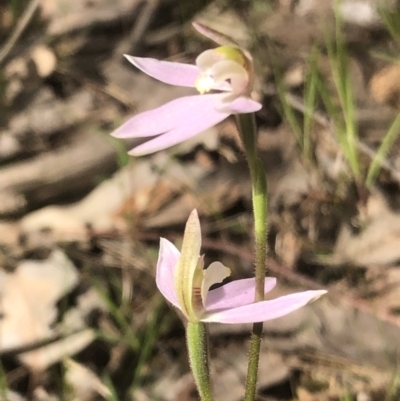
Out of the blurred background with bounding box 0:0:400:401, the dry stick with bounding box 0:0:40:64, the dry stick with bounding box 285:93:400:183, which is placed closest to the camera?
the blurred background with bounding box 0:0:400:401

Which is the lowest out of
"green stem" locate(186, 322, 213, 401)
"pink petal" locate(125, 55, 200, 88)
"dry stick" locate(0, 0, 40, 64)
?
"dry stick" locate(0, 0, 40, 64)

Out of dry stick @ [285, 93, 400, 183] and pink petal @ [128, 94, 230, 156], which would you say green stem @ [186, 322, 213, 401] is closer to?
pink petal @ [128, 94, 230, 156]

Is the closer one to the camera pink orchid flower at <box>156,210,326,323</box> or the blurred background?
pink orchid flower at <box>156,210,326,323</box>

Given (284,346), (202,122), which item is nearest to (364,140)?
(284,346)

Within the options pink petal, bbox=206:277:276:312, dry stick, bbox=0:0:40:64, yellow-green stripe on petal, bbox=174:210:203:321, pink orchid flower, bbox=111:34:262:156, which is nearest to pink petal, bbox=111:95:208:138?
pink orchid flower, bbox=111:34:262:156

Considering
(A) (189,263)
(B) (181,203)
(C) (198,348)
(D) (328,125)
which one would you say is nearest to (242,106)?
(A) (189,263)

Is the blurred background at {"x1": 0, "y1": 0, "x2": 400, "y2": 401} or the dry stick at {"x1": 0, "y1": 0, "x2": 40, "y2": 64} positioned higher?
the dry stick at {"x1": 0, "y1": 0, "x2": 40, "y2": 64}

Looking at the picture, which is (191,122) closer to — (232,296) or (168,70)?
(168,70)
